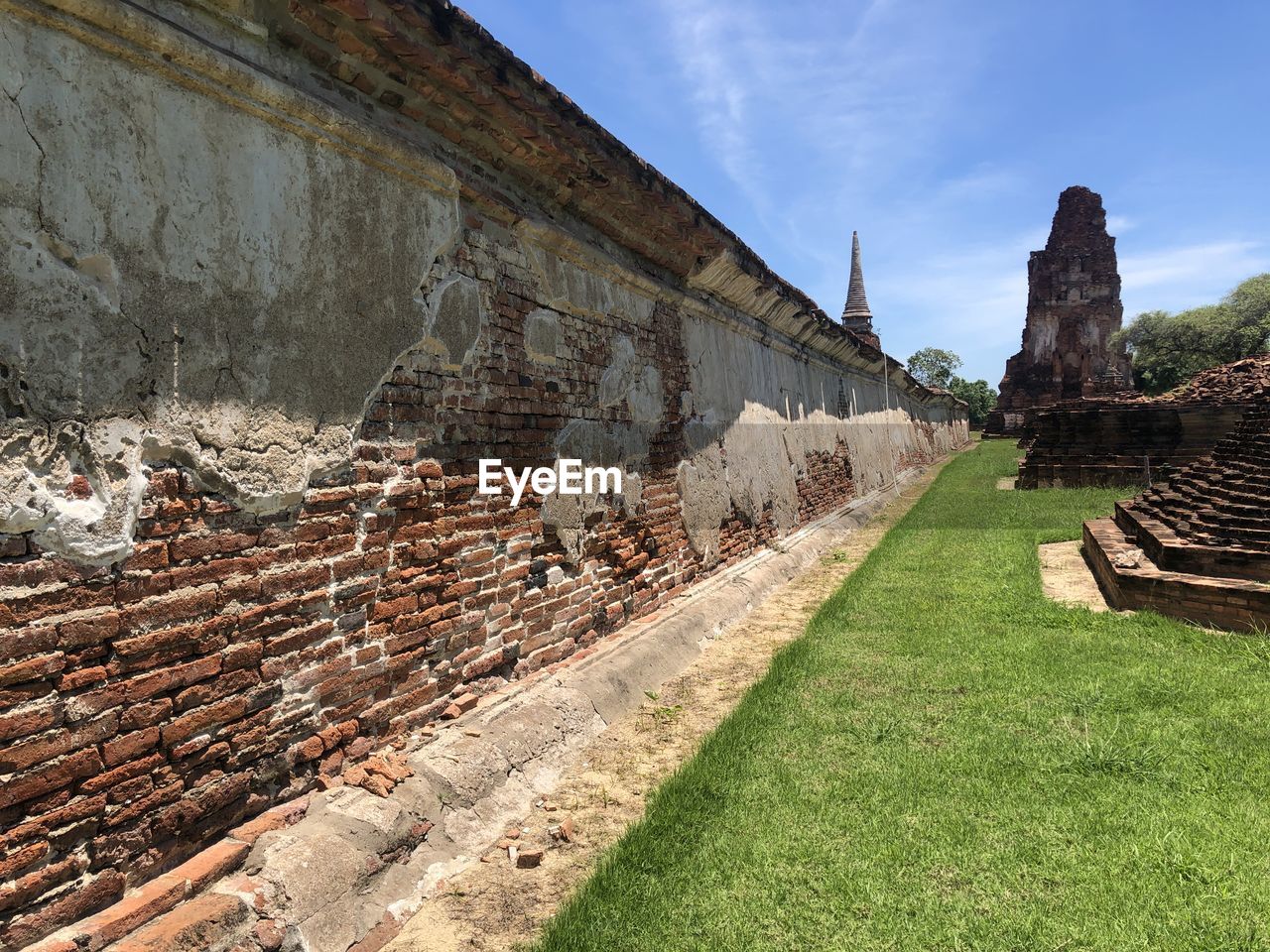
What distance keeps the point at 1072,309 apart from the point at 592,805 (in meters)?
42.2

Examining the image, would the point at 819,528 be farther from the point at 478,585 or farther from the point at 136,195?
the point at 136,195

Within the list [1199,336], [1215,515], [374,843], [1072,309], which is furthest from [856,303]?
[374,843]

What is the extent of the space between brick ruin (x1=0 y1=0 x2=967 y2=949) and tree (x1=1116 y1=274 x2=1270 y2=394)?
137 feet

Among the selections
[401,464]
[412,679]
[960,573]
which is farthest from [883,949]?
[960,573]

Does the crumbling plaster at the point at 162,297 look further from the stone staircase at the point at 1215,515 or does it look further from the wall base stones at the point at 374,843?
the stone staircase at the point at 1215,515

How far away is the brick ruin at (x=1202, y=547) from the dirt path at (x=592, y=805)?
2598mm

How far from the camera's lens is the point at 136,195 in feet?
7.32

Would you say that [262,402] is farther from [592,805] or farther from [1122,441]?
[1122,441]

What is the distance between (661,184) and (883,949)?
451cm

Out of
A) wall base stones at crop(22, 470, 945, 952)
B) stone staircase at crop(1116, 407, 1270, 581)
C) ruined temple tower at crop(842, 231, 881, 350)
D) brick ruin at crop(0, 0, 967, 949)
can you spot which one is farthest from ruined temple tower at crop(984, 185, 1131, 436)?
wall base stones at crop(22, 470, 945, 952)

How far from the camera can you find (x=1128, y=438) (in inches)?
581

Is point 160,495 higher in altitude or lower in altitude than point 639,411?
lower

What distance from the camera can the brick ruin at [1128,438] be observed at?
1418 centimetres

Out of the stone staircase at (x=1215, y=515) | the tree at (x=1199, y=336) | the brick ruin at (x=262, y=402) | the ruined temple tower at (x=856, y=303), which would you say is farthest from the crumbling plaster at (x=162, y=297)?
the tree at (x=1199, y=336)
